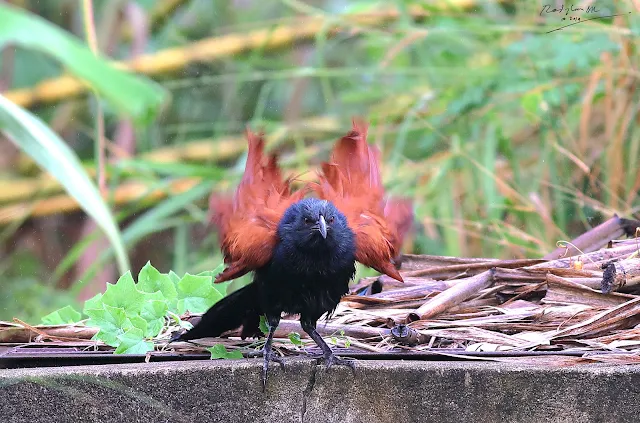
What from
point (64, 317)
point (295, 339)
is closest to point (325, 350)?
point (295, 339)

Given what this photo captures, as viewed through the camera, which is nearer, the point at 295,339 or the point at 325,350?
the point at 325,350

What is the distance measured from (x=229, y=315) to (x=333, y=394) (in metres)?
0.51

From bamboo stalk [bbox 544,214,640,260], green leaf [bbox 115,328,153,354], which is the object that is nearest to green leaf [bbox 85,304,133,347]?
green leaf [bbox 115,328,153,354]

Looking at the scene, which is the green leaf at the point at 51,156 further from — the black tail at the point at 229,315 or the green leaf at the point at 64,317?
the black tail at the point at 229,315

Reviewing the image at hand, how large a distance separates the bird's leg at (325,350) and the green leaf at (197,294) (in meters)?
0.30

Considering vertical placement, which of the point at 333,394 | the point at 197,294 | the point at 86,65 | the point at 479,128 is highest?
the point at 86,65

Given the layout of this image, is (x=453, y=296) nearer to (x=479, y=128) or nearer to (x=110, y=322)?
(x=110, y=322)

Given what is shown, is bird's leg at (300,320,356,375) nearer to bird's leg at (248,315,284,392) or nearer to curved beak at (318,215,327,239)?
bird's leg at (248,315,284,392)

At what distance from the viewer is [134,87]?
4.00 metres

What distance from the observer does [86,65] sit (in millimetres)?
3809

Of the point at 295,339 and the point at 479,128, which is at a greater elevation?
the point at 479,128

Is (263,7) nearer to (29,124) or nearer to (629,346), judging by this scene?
(29,124)

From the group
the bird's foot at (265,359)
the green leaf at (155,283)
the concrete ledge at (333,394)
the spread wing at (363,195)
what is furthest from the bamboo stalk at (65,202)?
the concrete ledge at (333,394)

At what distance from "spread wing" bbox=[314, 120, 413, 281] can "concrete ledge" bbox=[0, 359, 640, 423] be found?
51cm
